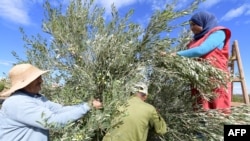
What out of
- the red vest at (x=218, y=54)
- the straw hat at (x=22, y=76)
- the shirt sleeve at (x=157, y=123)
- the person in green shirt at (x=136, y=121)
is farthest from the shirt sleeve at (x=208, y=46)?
the straw hat at (x=22, y=76)

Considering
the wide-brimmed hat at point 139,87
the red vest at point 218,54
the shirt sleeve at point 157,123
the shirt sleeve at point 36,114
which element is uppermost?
the red vest at point 218,54

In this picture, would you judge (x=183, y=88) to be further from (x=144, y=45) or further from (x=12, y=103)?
(x=12, y=103)

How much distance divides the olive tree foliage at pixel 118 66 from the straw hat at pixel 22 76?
2.59ft

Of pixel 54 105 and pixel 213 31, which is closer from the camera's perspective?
pixel 54 105

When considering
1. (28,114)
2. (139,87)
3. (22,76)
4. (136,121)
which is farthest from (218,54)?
(28,114)

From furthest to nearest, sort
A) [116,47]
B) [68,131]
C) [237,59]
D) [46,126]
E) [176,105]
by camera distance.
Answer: [237,59] < [176,105] < [116,47] < [68,131] < [46,126]

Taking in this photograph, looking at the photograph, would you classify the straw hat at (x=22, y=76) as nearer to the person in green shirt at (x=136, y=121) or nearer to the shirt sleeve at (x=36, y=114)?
the shirt sleeve at (x=36, y=114)

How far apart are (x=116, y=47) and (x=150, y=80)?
3.09ft

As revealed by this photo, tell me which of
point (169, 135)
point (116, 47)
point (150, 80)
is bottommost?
point (169, 135)

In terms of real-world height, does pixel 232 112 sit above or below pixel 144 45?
below

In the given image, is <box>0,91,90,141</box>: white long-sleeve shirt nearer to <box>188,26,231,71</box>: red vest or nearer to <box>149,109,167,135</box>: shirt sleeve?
<box>149,109,167,135</box>: shirt sleeve

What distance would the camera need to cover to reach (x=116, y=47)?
5012 mm

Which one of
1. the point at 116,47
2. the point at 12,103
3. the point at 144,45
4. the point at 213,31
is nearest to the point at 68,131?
the point at 12,103

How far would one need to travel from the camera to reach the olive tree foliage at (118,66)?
491cm
